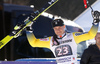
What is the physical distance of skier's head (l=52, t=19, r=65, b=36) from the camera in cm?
346

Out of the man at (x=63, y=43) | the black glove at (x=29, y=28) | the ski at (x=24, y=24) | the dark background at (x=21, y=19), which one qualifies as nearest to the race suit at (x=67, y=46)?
the man at (x=63, y=43)

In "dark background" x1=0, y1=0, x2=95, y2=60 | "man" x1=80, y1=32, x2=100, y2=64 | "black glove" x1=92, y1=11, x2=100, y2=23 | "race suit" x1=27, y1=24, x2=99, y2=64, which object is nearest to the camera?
"man" x1=80, y1=32, x2=100, y2=64

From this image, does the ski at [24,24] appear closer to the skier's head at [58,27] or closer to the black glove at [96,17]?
the skier's head at [58,27]

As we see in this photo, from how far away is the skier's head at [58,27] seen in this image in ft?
11.3

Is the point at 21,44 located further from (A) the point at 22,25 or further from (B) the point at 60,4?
(B) the point at 60,4

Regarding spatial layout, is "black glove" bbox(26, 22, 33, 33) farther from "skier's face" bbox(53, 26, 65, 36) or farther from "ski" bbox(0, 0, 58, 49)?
"skier's face" bbox(53, 26, 65, 36)

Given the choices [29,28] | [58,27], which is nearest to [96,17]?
[58,27]

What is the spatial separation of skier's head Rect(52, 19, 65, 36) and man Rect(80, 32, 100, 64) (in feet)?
1.74

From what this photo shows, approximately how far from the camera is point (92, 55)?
3102 millimetres

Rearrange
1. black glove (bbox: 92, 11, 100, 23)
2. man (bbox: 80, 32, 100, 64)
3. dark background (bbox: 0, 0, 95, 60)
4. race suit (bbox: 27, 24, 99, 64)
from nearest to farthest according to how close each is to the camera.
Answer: man (bbox: 80, 32, 100, 64) → black glove (bbox: 92, 11, 100, 23) → race suit (bbox: 27, 24, 99, 64) → dark background (bbox: 0, 0, 95, 60)

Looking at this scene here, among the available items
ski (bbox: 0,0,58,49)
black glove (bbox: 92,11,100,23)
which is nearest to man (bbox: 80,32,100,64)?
black glove (bbox: 92,11,100,23)

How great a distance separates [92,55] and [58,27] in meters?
0.72

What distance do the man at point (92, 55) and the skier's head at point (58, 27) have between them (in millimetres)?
531

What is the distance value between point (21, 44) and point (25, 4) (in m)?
0.70
